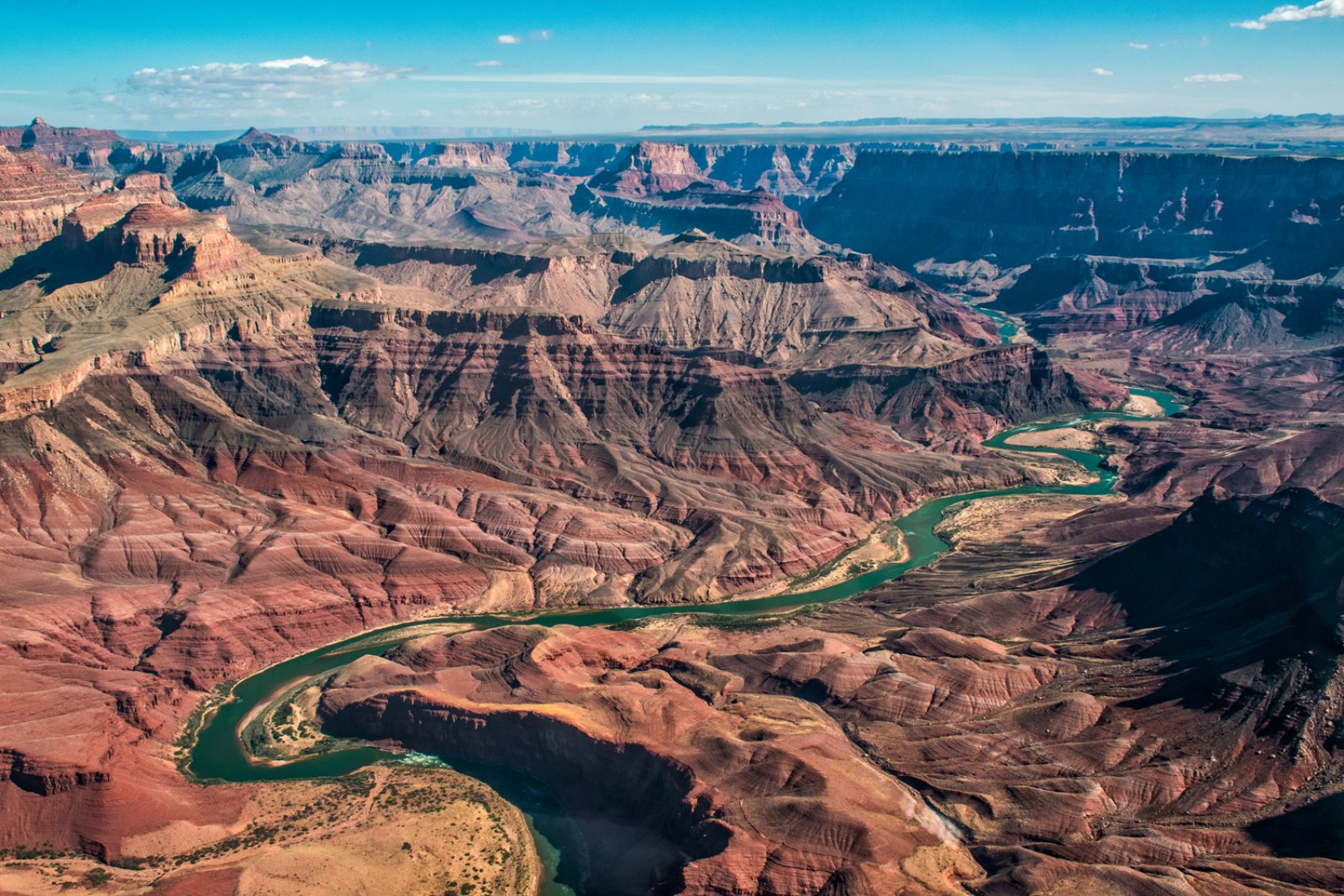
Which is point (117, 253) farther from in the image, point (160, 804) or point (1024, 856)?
point (1024, 856)

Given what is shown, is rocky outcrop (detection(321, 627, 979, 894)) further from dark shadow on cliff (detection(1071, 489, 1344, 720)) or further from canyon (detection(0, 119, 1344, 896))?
dark shadow on cliff (detection(1071, 489, 1344, 720))

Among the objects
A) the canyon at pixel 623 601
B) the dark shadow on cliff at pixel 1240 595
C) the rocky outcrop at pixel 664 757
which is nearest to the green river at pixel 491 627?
the canyon at pixel 623 601

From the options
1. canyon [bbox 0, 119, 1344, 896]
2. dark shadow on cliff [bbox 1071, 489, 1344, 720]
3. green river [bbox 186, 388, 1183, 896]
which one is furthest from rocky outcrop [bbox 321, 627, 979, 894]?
dark shadow on cliff [bbox 1071, 489, 1344, 720]

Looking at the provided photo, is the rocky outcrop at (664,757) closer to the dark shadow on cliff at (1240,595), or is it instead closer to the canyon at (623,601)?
the canyon at (623,601)

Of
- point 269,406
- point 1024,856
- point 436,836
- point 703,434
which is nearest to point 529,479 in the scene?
point 703,434

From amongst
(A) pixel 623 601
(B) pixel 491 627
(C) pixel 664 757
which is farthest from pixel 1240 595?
(B) pixel 491 627

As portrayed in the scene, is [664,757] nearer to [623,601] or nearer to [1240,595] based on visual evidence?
[623,601]
